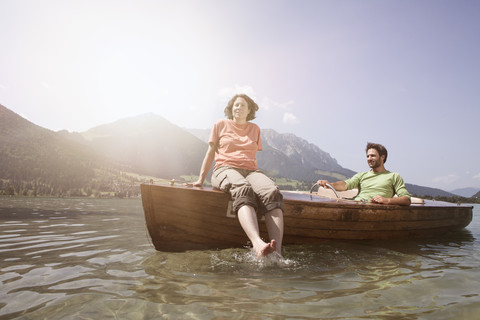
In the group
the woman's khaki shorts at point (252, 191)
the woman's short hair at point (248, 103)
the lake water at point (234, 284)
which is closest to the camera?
the lake water at point (234, 284)

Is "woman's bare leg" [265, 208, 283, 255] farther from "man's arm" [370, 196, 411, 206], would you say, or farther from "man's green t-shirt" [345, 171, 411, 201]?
"man's green t-shirt" [345, 171, 411, 201]

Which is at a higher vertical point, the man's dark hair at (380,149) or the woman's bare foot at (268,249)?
the man's dark hair at (380,149)

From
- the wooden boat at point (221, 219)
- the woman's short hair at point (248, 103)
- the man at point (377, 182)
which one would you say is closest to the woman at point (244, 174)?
the woman's short hair at point (248, 103)

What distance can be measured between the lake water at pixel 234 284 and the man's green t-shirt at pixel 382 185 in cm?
157

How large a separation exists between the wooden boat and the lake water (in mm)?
251

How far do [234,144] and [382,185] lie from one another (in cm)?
407

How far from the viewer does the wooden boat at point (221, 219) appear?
14.5 feet

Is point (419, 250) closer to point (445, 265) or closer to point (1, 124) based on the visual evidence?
point (445, 265)

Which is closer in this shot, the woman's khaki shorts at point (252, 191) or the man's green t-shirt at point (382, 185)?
the woman's khaki shorts at point (252, 191)

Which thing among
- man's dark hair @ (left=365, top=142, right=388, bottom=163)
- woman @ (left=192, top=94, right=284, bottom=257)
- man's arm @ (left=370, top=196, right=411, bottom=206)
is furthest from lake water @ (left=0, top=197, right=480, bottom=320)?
man's dark hair @ (left=365, top=142, right=388, bottom=163)

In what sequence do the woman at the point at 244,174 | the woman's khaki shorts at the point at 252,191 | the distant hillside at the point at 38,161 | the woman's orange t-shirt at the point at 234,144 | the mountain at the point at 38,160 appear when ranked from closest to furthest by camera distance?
the woman at the point at 244,174, the woman's khaki shorts at the point at 252,191, the woman's orange t-shirt at the point at 234,144, the distant hillside at the point at 38,161, the mountain at the point at 38,160

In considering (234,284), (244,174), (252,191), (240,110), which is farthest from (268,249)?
(240,110)

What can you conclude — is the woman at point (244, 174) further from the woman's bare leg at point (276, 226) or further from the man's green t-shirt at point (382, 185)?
the man's green t-shirt at point (382, 185)

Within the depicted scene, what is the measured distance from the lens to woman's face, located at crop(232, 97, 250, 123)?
17.2ft
